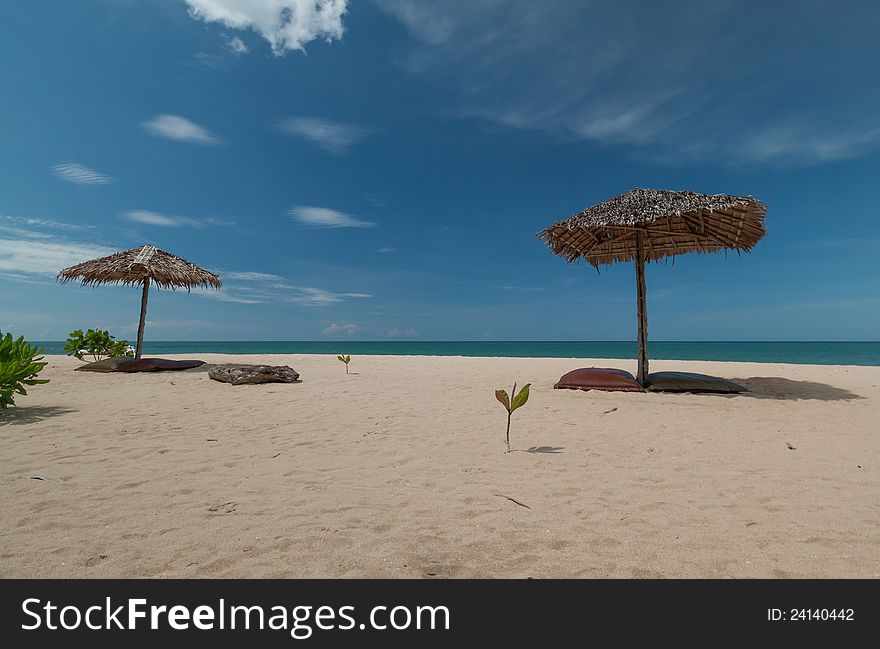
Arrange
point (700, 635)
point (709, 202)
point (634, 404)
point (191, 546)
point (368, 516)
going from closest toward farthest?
point (700, 635) < point (191, 546) < point (368, 516) < point (634, 404) < point (709, 202)

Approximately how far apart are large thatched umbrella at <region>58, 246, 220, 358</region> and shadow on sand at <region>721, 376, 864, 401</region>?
14838mm

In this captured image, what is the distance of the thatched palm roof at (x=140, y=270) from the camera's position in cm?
1234

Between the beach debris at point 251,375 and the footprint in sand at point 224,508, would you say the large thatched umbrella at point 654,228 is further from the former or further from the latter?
the footprint in sand at point 224,508

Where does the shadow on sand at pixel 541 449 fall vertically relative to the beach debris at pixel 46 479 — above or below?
above

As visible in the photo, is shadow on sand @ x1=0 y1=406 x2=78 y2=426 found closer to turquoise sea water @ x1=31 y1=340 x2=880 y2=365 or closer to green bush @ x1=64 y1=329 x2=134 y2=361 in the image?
green bush @ x1=64 y1=329 x2=134 y2=361

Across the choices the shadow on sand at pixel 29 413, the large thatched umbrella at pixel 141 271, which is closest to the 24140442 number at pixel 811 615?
the shadow on sand at pixel 29 413

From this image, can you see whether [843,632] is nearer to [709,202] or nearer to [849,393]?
[709,202]

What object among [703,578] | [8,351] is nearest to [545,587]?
[703,578]

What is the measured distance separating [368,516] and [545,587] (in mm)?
1295

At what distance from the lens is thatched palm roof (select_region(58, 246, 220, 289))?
1234 cm

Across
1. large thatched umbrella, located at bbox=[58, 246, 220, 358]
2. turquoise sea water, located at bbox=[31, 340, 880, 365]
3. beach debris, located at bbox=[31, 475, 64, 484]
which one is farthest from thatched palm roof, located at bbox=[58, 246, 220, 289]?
turquoise sea water, located at bbox=[31, 340, 880, 365]

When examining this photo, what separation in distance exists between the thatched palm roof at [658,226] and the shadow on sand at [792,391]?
3066 mm

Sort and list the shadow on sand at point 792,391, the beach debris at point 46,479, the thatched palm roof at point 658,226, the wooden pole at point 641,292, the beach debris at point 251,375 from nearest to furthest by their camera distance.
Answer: the beach debris at point 46,479
the shadow on sand at point 792,391
the thatched palm roof at point 658,226
the wooden pole at point 641,292
the beach debris at point 251,375

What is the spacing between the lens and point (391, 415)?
20.3ft
